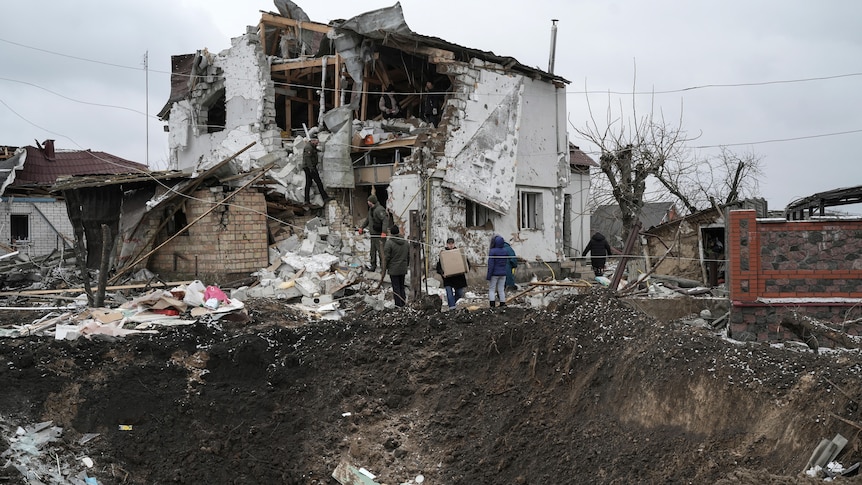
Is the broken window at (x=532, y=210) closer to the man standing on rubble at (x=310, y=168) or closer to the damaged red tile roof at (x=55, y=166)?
the man standing on rubble at (x=310, y=168)

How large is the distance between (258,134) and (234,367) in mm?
12311

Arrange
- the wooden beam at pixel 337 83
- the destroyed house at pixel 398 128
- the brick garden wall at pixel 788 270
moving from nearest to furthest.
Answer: the brick garden wall at pixel 788 270 < the destroyed house at pixel 398 128 < the wooden beam at pixel 337 83

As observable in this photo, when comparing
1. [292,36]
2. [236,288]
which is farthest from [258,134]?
[236,288]

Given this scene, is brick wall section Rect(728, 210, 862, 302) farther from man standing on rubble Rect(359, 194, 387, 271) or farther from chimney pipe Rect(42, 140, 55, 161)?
chimney pipe Rect(42, 140, 55, 161)

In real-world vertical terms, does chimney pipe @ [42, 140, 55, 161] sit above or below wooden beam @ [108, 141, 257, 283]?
above

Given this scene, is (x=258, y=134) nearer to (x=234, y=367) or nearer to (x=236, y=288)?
(x=236, y=288)

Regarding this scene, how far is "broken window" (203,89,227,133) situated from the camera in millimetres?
22203

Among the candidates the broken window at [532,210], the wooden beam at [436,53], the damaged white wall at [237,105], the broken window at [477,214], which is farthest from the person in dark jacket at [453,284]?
the damaged white wall at [237,105]

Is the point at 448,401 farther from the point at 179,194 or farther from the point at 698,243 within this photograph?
the point at 179,194

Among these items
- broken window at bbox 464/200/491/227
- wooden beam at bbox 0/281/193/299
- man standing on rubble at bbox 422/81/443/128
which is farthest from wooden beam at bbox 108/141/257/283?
broken window at bbox 464/200/491/227

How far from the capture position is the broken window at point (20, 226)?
25.7 meters

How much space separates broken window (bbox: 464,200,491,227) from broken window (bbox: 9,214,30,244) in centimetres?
1688

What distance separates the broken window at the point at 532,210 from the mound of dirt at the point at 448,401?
10273mm

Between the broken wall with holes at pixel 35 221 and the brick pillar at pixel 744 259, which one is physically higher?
the broken wall with holes at pixel 35 221
